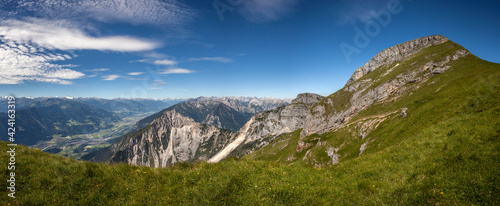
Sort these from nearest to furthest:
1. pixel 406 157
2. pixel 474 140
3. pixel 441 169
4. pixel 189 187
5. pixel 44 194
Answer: pixel 44 194
pixel 189 187
pixel 441 169
pixel 474 140
pixel 406 157

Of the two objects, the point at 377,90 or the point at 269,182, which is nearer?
the point at 269,182

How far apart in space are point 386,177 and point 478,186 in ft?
13.8

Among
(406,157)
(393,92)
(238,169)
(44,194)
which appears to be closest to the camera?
(44,194)

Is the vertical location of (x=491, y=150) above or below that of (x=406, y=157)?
above

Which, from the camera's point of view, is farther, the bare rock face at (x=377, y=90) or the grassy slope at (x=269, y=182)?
the bare rock face at (x=377, y=90)

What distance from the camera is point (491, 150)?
1162 centimetres

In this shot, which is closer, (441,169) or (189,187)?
(189,187)

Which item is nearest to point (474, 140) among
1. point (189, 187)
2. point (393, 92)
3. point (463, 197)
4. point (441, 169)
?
point (441, 169)

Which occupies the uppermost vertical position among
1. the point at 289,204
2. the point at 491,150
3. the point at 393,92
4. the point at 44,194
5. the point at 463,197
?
the point at 393,92

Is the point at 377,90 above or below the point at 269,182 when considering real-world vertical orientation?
above

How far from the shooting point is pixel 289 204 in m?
9.55

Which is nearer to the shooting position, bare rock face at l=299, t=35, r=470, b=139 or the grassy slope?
the grassy slope

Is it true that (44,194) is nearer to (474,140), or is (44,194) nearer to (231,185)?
(231,185)

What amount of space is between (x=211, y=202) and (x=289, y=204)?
4.24 meters
